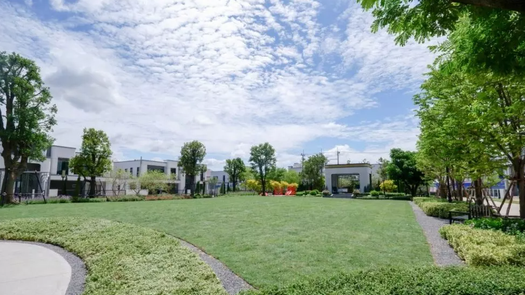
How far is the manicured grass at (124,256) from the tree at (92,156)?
16154 millimetres

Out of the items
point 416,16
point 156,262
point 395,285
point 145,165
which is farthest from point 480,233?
point 145,165

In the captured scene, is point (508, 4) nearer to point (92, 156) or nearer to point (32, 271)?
point (32, 271)

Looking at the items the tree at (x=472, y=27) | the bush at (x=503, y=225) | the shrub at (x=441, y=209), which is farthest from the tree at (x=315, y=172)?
the tree at (x=472, y=27)

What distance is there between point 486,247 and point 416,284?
9.46 ft

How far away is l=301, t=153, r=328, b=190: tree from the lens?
42656 mm

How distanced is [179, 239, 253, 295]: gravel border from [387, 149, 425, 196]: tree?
93.8 feet

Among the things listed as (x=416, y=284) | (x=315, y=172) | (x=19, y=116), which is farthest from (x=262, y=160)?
(x=416, y=284)

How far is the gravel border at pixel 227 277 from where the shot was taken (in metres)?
4.50

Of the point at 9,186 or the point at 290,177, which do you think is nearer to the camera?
the point at 9,186

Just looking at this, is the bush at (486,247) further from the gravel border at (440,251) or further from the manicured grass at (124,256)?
the manicured grass at (124,256)

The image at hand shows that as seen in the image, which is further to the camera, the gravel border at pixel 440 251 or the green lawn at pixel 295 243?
the gravel border at pixel 440 251

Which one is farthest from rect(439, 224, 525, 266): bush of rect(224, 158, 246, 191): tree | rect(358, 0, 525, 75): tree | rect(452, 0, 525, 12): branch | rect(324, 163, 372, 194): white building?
rect(224, 158, 246, 191): tree

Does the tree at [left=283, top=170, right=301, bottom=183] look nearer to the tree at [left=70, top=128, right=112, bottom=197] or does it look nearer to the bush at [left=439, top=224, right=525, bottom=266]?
the tree at [left=70, top=128, right=112, bottom=197]

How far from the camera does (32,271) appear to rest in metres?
5.51
